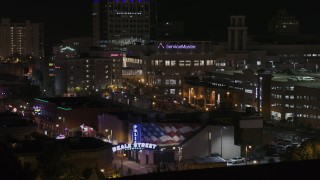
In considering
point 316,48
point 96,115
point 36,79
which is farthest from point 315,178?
point 36,79

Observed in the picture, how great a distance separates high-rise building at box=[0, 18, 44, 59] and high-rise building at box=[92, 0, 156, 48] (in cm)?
792

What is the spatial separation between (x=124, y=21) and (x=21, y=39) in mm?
9627

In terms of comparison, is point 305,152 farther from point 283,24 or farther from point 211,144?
point 283,24

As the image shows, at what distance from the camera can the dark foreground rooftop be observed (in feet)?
14.5

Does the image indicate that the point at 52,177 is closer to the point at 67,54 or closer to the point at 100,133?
the point at 100,133

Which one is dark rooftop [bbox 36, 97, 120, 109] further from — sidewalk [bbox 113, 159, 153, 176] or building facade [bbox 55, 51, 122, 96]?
building facade [bbox 55, 51, 122, 96]

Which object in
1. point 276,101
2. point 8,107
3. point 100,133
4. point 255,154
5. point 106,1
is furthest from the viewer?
point 106,1

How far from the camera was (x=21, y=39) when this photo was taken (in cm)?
3391

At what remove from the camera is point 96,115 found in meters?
11.5

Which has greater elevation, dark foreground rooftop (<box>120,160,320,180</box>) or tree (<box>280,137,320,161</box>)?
dark foreground rooftop (<box>120,160,320,180</box>)

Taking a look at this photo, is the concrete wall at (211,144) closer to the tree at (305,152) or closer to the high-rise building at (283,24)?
the tree at (305,152)

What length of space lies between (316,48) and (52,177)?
670 inches

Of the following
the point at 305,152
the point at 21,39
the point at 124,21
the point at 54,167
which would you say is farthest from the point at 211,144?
the point at 21,39

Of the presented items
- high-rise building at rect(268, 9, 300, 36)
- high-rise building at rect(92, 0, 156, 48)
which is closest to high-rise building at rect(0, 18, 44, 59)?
high-rise building at rect(92, 0, 156, 48)
